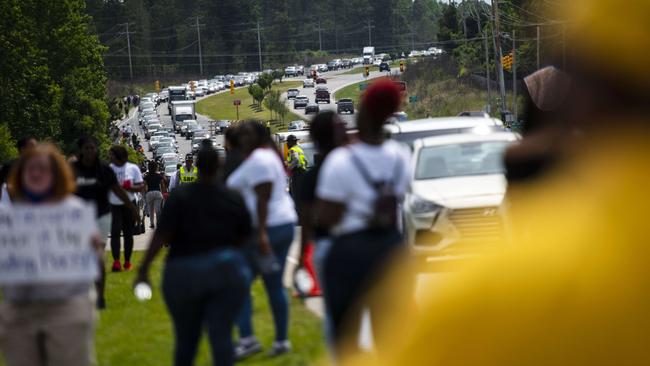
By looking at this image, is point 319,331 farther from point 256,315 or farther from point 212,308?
point 212,308

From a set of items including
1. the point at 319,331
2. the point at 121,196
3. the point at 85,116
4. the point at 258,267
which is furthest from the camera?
the point at 85,116

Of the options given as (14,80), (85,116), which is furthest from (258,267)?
(85,116)

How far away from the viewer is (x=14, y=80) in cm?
7406

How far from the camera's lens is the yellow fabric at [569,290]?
245 centimetres

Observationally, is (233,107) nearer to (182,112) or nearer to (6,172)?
(182,112)

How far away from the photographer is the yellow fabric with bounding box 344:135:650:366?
2447 mm

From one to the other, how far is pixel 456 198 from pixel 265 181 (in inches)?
216

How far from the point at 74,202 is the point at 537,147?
167 inches

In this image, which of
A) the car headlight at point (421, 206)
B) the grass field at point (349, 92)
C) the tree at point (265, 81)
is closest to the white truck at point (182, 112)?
the tree at point (265, 81)

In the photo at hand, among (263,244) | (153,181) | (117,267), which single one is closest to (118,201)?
(117,267)

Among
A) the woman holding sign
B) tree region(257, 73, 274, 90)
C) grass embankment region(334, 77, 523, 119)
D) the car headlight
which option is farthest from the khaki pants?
tree region(257, 73, 274, 90)

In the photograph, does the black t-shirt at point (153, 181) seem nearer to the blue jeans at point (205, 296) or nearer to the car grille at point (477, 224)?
the car grille at point (477, 224)

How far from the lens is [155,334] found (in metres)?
11.1

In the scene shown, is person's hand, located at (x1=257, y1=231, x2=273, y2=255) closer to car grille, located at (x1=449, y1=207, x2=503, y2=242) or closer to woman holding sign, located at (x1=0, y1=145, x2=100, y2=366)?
woman holding sign, located at (x1=0, y1=145, x2=100, y2=366)
